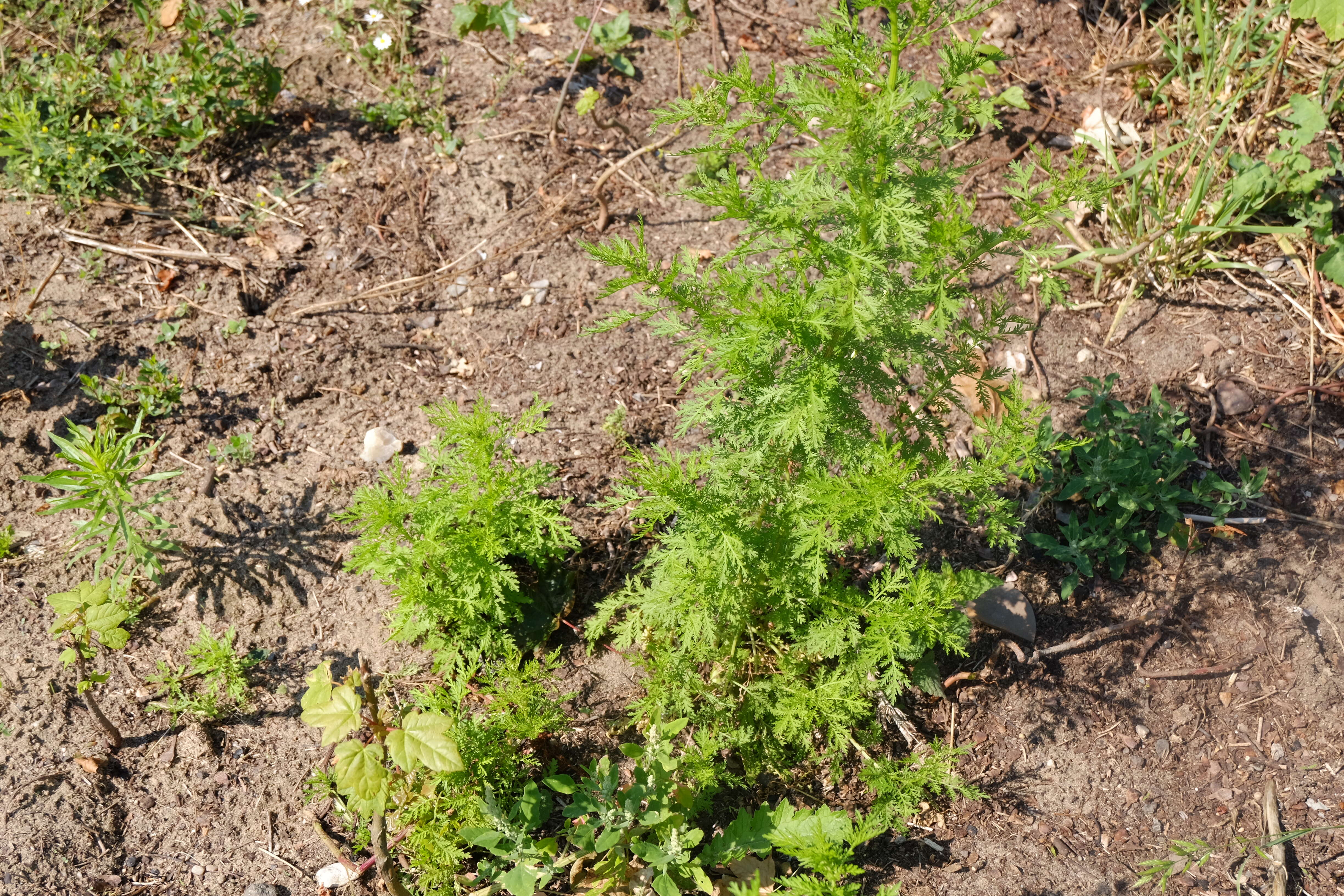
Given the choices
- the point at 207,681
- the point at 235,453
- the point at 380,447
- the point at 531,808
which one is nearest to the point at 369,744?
the point at 531,808

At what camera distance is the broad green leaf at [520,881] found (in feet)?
7.92

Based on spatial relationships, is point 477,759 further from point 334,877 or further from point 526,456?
point 526,456

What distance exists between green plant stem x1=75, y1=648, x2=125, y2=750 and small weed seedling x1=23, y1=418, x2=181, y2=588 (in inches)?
10.7

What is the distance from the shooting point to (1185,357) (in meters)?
3.70

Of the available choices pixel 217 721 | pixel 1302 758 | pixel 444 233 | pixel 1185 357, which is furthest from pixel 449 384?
pixel 1302 758

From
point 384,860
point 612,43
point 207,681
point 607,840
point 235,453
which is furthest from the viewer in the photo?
point 612,43

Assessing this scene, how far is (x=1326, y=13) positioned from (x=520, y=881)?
13.2 feet

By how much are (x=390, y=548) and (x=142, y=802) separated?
3.55ft

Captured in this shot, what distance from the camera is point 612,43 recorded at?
14.3 feet

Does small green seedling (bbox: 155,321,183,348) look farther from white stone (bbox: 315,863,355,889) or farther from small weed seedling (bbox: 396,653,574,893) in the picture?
white stone (bbox: 315,863,355,889)

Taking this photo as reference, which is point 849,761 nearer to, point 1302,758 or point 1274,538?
point 1302,758

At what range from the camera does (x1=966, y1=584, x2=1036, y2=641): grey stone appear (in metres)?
3.14

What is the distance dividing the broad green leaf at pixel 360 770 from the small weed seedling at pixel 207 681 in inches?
32.6

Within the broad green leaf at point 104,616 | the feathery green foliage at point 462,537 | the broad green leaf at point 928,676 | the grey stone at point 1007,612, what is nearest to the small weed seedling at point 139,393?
the broad green leaf at point 104,616
